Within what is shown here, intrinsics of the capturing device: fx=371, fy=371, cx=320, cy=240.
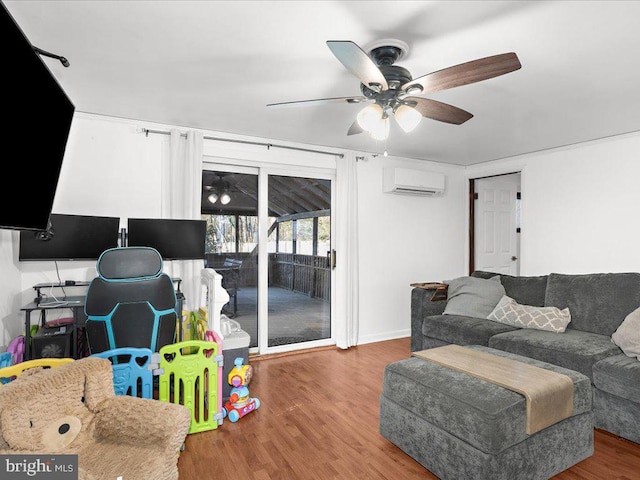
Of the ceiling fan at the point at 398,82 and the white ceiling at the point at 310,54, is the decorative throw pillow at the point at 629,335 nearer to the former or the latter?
the white ceiling at the point at 310,54

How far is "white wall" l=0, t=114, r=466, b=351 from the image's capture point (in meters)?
3.02

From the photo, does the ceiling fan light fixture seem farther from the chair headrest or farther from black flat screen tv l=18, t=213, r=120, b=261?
black flat screen tv l=18, t=213, r=120, b=261

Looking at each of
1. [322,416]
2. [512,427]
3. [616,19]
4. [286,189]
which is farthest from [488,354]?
[286,189]

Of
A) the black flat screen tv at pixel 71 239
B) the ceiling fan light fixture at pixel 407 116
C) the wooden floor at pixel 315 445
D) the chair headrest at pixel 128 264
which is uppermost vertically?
the ceiling fan light fixture at pixel 407 116

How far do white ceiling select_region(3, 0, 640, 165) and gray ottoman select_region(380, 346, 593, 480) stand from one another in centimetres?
186

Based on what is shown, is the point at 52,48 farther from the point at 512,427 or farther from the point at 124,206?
the point at 512,427

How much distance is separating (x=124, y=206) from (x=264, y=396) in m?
2.08

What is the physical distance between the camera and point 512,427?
1767 millimetres

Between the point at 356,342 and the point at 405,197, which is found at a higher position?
the point at 405,197

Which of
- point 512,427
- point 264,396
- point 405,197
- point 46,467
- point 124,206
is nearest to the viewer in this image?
point 46,467

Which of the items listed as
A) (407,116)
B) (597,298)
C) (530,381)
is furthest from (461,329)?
(407,116)

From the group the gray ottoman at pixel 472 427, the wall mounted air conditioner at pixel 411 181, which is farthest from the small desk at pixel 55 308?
the wall mounted air conditioner at pixel 411 181

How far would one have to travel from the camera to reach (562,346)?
276 cm

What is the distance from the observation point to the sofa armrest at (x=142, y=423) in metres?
1.53
